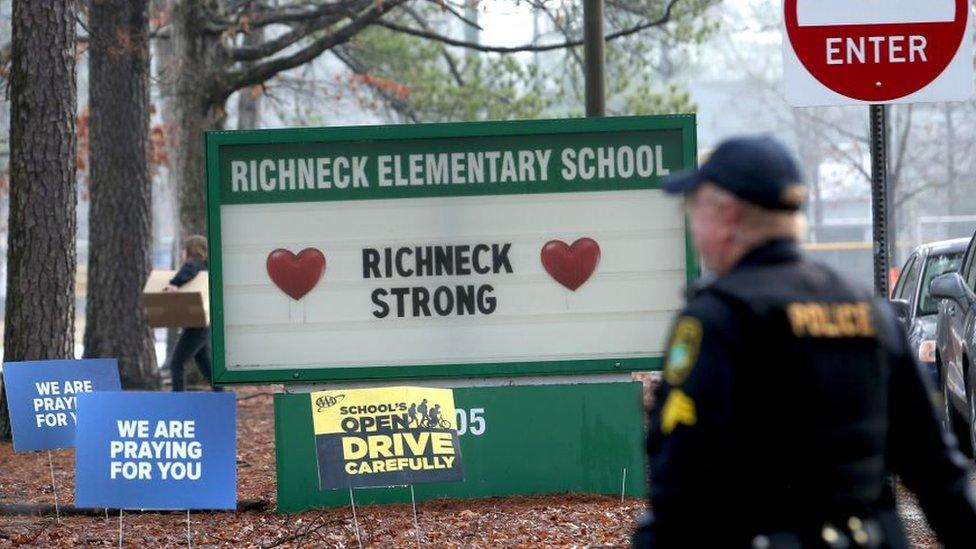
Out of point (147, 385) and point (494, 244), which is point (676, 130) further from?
point (147, 385)

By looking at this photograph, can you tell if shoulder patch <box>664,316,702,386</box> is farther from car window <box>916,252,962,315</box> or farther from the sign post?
car window <box>916,252,962,315</box>

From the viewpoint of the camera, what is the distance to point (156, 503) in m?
8.66

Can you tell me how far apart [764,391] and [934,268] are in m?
12.6

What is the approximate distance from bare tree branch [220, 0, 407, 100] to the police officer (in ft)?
56.3

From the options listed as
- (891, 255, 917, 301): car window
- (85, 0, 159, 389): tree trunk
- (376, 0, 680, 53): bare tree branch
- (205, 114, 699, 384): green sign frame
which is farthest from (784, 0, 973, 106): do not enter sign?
(85, 0, 159, 389): tree trunk

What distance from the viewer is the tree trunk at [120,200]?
64.5 ft

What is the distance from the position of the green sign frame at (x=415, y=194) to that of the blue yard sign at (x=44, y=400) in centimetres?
185

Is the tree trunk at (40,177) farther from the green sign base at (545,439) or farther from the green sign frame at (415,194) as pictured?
the green sign base at (545,439)

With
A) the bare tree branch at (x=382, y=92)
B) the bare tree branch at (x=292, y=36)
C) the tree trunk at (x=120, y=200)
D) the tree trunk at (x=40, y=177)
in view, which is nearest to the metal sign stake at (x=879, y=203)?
the tree trunk at (x=40, y=177)

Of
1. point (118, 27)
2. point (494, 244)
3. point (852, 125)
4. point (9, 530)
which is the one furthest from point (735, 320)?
point (852, 125)

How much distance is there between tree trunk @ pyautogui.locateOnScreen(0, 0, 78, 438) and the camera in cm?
1561

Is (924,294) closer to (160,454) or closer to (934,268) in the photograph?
(934,268)

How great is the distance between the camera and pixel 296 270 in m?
10.0

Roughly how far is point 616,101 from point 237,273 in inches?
1428
